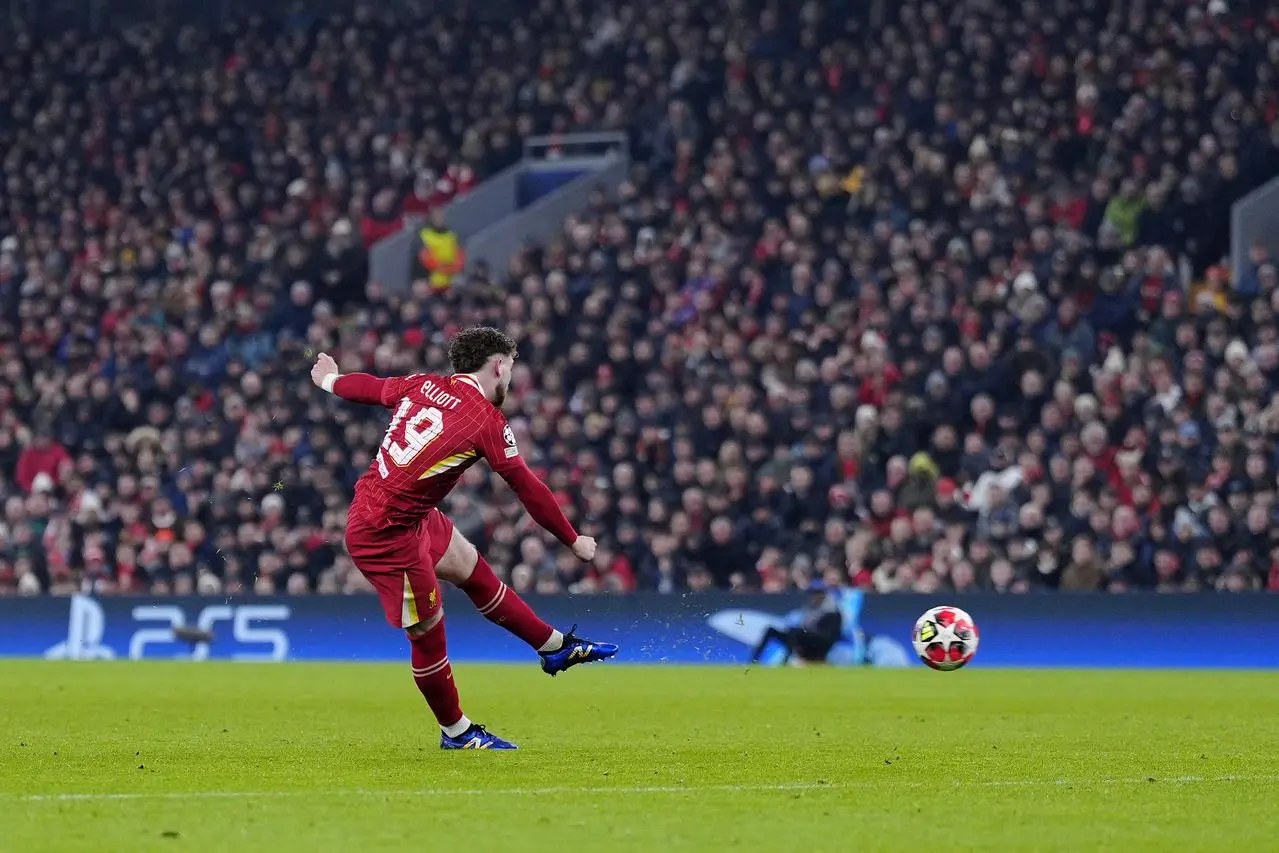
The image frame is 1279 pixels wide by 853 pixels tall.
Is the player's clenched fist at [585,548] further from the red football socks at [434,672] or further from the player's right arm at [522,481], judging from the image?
the red football socks at [434,672]

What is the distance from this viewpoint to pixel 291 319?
28.1 meters

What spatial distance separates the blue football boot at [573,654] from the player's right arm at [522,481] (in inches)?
26.4

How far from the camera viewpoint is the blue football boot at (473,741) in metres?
10.4

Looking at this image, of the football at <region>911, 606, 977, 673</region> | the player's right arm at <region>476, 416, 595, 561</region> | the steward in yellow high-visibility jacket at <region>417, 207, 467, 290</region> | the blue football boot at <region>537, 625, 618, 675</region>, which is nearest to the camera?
the player's right arm at <region>476, 416, 595, 561</region>

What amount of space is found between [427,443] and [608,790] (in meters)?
A: 2.40

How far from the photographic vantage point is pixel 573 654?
418 inches

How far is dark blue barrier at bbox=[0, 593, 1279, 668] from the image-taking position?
19.6 m

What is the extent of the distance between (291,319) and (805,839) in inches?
861

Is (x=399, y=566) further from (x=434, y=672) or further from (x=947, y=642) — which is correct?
(x=947, y=642)

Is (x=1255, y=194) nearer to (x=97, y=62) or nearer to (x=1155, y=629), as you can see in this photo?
(x=1155, y=629)

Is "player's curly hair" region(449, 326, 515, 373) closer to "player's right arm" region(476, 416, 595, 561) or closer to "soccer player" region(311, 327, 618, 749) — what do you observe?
"soccer player" region(311, 327, 618, 749)

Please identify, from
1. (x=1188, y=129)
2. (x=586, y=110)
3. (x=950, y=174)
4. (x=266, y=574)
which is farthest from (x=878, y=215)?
(x=266, y=574)

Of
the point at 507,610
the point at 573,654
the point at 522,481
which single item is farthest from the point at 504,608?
the point at 522,481

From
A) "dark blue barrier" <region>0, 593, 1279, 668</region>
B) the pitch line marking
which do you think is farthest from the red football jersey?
"dark blue barrier" <region>0, 593, 1279, 668</region>
